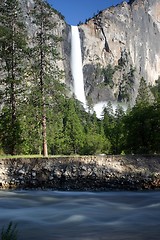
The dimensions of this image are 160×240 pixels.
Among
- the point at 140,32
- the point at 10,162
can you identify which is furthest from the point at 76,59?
the point at 10,162

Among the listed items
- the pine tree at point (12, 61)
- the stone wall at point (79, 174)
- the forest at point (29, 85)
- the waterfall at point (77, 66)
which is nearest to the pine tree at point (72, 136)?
the forest at point (29, 85)

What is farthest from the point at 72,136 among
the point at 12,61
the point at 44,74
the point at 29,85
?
the point at 12,61

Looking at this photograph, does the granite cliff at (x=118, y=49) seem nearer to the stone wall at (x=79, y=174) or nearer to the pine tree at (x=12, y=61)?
the pine tree at (x=12, y=61)

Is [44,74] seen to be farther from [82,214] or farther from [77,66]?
[77,66]

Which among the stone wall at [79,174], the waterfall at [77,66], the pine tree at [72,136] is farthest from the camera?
the waterfall at [77,66]

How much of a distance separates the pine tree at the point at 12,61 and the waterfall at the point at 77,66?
105 m

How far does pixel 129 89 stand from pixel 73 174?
13948cm

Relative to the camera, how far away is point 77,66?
466 feet

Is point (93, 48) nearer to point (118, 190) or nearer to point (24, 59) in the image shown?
point (24, 59)

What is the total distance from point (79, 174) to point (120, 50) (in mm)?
147009

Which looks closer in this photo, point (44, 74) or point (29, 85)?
point (44, 74)

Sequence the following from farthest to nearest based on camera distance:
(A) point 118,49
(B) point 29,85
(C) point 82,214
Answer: (A) point 118,49, (B) point 29,85, (C) point 82,214

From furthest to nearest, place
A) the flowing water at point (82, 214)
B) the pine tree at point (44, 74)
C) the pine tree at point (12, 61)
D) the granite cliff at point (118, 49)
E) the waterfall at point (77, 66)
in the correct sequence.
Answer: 1. the granite cliff at point (118, 49)
2. the waterfall at point (77, 66)
3. the pine tree at point (12, 61)
4. the pine tree at point (44, 74)
5. the flowing water at point (82, 214)

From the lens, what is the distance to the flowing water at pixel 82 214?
10969mm
